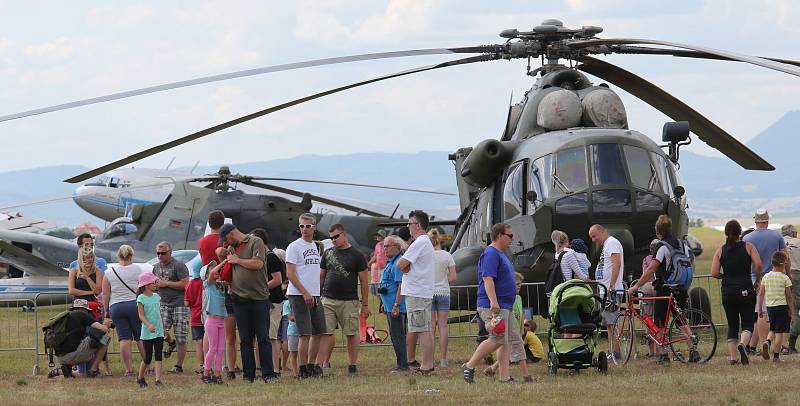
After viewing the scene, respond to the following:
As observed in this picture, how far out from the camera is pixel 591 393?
11.0 metres

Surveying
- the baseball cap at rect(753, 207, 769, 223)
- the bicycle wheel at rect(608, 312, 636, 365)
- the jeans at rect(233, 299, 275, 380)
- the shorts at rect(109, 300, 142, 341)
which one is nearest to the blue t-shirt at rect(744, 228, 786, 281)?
the baseball cap at rect(753, 207, 769, 223)

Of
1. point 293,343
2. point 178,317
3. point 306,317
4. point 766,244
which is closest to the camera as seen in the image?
point 306,317

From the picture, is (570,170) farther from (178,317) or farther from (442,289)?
(178,317)

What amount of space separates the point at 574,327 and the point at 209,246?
3.76m

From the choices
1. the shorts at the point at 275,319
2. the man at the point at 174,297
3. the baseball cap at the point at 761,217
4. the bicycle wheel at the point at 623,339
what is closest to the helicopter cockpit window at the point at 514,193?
the bicycle wheel at the point at 623,339

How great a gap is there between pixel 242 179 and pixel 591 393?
20.7 meters

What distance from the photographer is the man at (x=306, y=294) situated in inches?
515

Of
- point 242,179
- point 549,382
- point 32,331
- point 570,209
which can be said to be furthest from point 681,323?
point 242,179

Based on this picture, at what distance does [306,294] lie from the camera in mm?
13047

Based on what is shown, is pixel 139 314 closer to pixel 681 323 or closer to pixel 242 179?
pixel 681 323

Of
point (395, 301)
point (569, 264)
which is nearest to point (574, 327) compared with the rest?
point (569, 264)

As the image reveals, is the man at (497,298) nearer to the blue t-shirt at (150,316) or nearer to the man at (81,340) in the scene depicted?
the blue t-shirt at (150,316)

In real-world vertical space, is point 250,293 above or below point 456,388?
above

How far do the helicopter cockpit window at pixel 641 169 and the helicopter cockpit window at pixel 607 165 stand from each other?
121 millimetres
